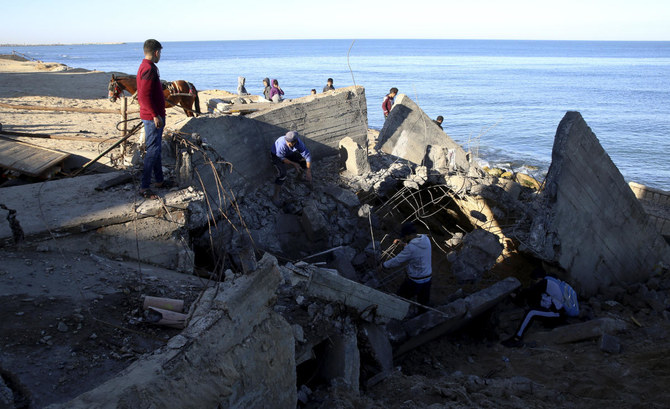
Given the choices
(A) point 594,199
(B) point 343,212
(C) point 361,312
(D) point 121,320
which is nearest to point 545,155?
(A) point 594,199

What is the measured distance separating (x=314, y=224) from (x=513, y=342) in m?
3.19

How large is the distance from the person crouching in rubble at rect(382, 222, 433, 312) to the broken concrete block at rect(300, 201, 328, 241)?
1.71m

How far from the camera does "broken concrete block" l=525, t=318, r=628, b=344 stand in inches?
233

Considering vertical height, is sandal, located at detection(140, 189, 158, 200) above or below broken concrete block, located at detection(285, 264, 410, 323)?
above

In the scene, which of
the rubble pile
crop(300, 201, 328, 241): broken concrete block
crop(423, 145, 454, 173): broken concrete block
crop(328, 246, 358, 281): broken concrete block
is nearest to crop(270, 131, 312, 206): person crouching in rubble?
the rubble pile

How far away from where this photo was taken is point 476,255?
7367mm

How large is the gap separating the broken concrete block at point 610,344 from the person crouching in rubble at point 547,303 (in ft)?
2.50

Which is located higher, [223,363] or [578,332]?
[223,363]

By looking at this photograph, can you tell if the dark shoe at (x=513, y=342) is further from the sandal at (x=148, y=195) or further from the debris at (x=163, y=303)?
the sandal at (x=148, y=195)

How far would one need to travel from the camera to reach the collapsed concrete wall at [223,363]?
2348 mm

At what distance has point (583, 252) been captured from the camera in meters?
7.41

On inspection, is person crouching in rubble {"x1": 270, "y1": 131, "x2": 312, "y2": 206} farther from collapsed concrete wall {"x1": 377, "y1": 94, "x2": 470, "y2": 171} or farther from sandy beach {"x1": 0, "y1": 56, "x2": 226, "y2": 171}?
sandy beach {"x1": 0, "y1": 56, "x2": 226, "y2": 171}

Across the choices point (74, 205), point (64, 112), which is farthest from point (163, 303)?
point (64, 112)

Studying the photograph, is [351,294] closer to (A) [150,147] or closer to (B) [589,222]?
(A) [150,147]
